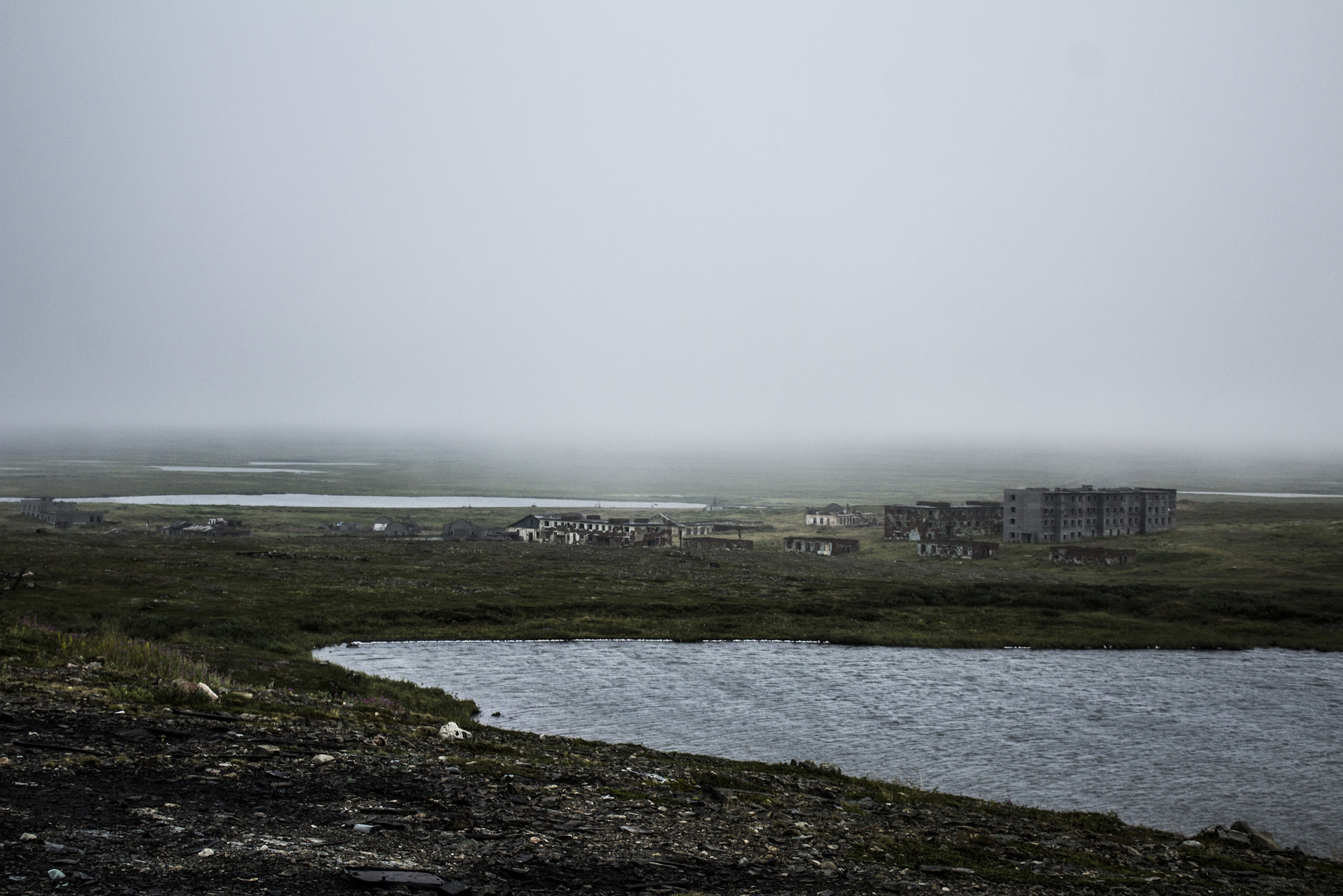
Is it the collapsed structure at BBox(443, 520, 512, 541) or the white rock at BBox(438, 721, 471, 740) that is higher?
the white rock at BBox(438, 721, 471, 740)

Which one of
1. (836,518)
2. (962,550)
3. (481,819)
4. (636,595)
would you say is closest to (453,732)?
(481,819)

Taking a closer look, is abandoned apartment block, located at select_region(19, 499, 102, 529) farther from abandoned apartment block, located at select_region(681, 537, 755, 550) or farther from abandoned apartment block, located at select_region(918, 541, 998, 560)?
abandoned apartment block, located at select_region(918, 541, 998, 560)

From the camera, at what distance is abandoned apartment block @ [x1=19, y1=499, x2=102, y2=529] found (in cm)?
13450

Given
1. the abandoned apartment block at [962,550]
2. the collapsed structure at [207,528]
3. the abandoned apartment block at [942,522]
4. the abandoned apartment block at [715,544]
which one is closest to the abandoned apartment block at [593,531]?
the abandoned apartment block at [715,544]

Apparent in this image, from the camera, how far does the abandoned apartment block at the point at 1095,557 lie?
105 m

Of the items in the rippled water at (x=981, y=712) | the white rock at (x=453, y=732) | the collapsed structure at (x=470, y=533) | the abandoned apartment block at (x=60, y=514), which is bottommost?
the rippled water at (x=981, y=712)

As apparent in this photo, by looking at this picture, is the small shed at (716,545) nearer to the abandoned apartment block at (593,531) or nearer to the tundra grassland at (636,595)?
the abandoned apartment block at (593,531)

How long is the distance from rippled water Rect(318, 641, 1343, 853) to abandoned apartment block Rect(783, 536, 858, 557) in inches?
2468

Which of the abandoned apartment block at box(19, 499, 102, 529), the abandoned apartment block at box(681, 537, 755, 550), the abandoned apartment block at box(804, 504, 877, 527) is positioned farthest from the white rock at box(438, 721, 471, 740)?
the abandoned apartment block at box(804, 504, 877, 527)

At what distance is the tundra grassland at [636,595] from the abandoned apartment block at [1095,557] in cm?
155

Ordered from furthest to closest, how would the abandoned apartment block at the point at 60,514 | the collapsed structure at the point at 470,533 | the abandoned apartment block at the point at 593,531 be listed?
the abandoned apartment block at the point at 60,514 < the collapsed structure at the point at 470,533 < the abandoned apartment block at the point at 593,531

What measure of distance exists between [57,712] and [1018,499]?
119946mm

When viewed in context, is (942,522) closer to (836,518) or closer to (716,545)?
(836,518)

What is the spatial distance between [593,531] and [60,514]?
249ft
